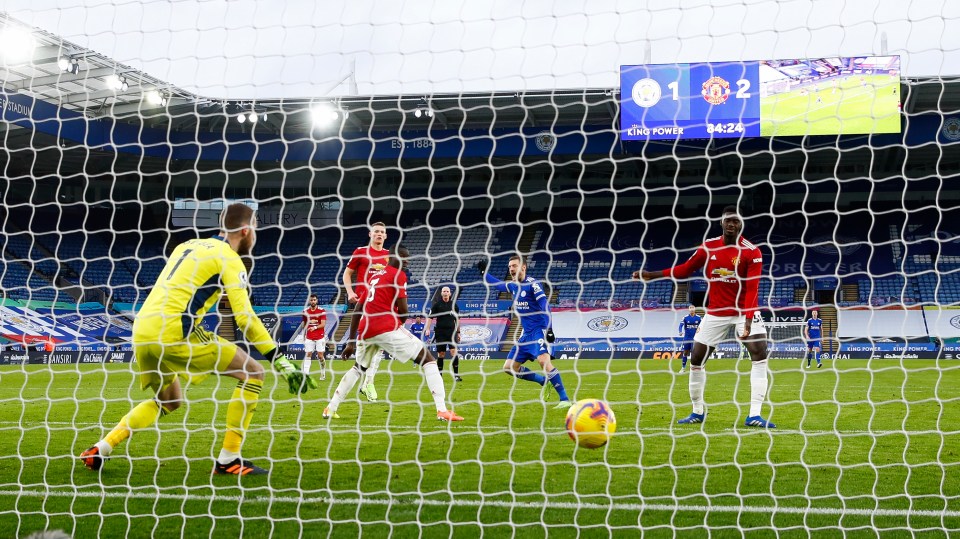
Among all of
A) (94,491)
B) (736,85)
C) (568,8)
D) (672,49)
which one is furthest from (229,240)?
(736,85)

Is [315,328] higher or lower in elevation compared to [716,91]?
lower

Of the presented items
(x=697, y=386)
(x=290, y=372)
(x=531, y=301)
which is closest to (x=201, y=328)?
(x=290, y=372)

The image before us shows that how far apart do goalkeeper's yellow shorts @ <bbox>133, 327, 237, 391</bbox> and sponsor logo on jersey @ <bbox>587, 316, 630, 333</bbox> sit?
72.3ft

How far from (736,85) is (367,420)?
14001 millimetres

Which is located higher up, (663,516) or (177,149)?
(177,149)

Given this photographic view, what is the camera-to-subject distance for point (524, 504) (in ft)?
15.2

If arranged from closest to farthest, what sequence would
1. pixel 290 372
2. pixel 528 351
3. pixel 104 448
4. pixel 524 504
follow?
pixel 524 504
pixel 290 372
pixel 104 448
pixel 528 351

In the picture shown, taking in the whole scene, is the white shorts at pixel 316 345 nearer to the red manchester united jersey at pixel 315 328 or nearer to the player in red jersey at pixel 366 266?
the red manchester united jersey at pixel 315 328

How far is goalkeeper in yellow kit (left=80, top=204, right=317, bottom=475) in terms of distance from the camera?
16.0ft

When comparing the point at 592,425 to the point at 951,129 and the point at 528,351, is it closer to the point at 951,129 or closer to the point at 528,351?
the point at 528,351

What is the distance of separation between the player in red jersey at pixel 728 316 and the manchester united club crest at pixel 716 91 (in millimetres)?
11574

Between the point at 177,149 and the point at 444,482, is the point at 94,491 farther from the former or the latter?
the point at 177,149

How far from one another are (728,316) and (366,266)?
11.8 feet

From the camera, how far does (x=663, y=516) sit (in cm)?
436
